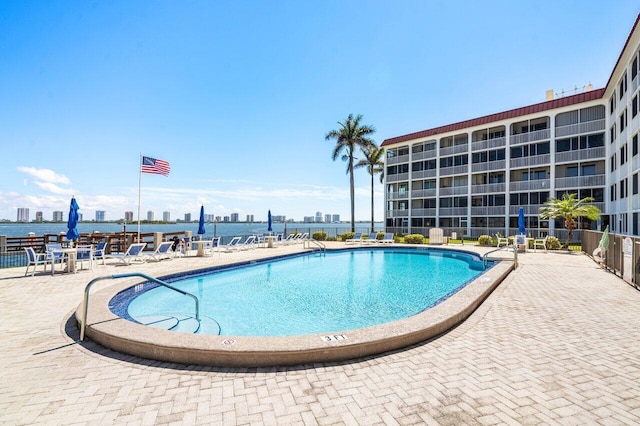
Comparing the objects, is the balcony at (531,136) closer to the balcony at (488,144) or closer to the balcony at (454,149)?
the balcony at (488,144)

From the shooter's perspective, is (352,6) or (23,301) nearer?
(23,301)

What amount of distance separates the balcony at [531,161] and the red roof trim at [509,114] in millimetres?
3874

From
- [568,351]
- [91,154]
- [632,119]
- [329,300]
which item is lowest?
[329,300]

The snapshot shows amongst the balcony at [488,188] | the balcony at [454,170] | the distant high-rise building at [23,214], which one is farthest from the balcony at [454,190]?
the distant high-rise building at [23,214]

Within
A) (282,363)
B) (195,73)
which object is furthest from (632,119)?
(195,73)

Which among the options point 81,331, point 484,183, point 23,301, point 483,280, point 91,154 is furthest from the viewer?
point 484,183

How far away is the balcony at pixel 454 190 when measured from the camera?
102 feet

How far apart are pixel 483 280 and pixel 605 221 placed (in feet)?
73.9

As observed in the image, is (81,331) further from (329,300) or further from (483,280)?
(483,280)

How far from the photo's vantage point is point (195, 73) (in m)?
17.3

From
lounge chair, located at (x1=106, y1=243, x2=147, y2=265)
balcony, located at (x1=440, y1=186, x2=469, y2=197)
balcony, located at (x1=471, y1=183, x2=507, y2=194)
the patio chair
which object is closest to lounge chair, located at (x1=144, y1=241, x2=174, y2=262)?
lounge chair, located at (x1=106, y1=243, x2=147, y2=265)

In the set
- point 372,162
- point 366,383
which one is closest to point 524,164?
point 372,162

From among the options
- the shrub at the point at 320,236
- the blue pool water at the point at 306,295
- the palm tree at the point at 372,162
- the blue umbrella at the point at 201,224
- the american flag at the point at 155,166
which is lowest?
the blue pool water at the point at 306,295

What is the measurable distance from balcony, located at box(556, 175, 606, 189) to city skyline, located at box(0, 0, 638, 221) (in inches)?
320
